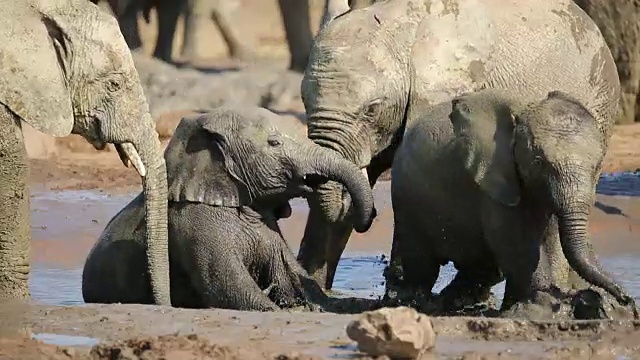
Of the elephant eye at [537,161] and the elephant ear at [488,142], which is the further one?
the elephant ear at [488,142]

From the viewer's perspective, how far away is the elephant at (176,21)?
17578 millimetres

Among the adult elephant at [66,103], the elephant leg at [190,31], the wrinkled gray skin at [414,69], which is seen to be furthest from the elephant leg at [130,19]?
the adult elephant at [66,103]

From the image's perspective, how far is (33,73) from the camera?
7.07 metres

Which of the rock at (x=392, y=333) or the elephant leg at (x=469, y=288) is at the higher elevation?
the rock at (x=392, y=333)

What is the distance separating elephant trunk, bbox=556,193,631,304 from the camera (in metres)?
6.83

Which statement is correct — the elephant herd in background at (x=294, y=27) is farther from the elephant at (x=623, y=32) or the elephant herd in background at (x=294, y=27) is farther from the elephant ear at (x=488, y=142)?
the elephant ear at (x=488, y=142)

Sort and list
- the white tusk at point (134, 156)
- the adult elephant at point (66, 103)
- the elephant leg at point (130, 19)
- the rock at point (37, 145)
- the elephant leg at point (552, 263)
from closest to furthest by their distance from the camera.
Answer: the adult elephant at point (66, 103) < the elephant leg at point (552, 263) < the white tusk at point (134, 156) < the rock at point (37, 145) < the elephant leg at point (130, 19)

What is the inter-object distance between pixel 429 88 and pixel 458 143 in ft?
3.26

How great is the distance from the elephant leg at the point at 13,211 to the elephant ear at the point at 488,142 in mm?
1673

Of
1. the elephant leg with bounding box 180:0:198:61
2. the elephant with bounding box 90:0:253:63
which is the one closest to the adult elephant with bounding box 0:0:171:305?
the elephant with bounding box 90:0:253:63

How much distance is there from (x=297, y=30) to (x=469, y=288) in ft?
30.5

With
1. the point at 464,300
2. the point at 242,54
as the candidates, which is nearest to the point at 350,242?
the point at 464,300

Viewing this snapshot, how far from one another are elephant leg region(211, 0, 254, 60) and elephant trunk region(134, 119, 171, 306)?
1185cm

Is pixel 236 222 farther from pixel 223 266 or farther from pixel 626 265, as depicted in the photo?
pixel 626 265
